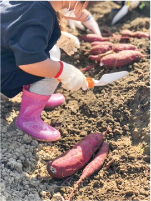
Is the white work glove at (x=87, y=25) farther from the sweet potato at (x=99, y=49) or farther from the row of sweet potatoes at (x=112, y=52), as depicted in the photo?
the sweet potato at (x=99, y=49)

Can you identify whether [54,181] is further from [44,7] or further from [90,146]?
[44,7]

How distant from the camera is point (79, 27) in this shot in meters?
3.46

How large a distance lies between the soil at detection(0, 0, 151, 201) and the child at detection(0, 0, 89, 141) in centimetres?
16

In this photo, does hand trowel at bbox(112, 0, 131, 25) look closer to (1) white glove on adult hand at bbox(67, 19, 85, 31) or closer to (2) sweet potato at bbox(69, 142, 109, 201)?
(1) white glove on adult hand at bbox(67, 19, 85, 31)

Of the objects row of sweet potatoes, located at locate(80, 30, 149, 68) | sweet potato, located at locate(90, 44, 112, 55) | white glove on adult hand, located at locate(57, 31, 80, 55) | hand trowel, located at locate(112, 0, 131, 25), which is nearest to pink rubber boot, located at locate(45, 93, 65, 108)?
white glove on adult hand, located at locate(57, 31, 80, 55)

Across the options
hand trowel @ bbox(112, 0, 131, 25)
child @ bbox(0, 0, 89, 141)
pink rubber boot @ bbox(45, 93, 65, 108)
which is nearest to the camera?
child @ bbox(0, 0, 89, 141)

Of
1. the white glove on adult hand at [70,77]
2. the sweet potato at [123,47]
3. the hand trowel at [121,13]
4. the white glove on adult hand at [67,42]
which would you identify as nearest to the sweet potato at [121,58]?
the sweet potato at [123,47]

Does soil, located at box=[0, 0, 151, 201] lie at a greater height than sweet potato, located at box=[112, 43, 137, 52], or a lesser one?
lesser

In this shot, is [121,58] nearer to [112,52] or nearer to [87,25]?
[112,52]

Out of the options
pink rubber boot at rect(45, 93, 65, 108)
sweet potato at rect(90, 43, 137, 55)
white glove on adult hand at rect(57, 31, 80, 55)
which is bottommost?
pink rubber boot at rect(45, 93, 65, 108)

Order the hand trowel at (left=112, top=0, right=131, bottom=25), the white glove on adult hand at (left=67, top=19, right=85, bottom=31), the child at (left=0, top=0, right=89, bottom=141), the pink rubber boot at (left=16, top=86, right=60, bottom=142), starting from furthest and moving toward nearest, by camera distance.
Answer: the hand trowel at (left=112, top=0, right=131, bottom=25) < the white glove on adult hand at (left=67, top=19, right=85, bottom=31) < the pink rubber boot at (left=16, top=86, right=60, bottom=142) < the child at (left=0, top=0, right=89, bottom=141)

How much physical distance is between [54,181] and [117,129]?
0.60 metres

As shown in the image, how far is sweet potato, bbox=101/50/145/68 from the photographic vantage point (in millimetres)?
2740

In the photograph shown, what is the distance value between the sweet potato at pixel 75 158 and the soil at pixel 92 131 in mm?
67
